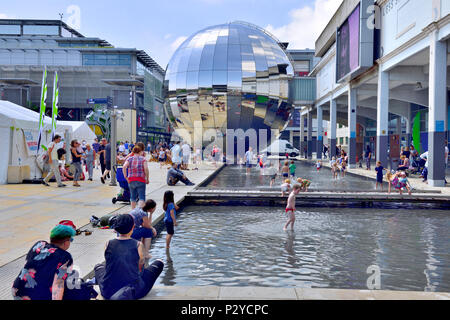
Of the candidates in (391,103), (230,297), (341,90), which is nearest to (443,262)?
(230,297)

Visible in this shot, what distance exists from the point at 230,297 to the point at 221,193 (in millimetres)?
8526

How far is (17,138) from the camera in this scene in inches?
653

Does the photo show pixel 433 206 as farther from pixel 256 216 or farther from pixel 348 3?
pixel 348 3

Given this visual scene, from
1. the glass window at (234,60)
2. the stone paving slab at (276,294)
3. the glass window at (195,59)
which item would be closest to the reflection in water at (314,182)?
the glass window at (234,60)

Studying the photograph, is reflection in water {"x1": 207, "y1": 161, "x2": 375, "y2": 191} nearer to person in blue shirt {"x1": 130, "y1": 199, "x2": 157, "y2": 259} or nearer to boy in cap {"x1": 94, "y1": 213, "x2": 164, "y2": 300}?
person in blue shirt {"x1": 130, "y1": 199, "x2": 157, "y2": 259}

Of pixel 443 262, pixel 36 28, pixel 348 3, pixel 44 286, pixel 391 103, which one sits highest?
pixel 36 28

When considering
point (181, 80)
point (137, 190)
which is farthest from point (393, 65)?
point (137, 190)

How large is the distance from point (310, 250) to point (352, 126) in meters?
23.7

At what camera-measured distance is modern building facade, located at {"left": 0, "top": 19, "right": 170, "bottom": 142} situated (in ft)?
204

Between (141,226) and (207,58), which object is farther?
(207,58)

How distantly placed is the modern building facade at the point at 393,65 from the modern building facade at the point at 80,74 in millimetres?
30260

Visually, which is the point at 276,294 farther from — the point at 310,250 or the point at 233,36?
the point at 233,36

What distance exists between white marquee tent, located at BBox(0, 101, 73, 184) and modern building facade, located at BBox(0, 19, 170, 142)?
32.5m

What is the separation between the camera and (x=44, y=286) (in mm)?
3723
